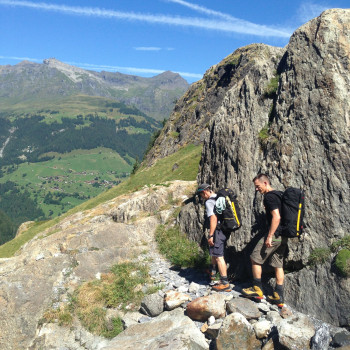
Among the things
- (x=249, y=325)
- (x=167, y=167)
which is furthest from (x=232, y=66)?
(x=249, y=325)

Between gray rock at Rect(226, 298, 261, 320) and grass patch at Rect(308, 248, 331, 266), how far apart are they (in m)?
2.56

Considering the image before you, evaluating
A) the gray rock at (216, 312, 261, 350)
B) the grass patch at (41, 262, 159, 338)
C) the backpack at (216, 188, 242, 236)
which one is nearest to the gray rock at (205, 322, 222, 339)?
the gray rock at (216, 312, 261, 350)

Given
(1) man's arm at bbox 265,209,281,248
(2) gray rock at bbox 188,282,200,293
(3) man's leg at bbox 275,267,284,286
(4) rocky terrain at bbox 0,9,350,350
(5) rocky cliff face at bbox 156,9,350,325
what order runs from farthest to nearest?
(2) gray rock at bbox 188,282,200,293 → (5) rocky cliff face at bbox 156,9,350,325 → (3) man's leg at bbox 275,267,284,286 → (1) man's arm at bbox 265,209,281,248 → (4) rocky terrain at bbox 0,9,350,350

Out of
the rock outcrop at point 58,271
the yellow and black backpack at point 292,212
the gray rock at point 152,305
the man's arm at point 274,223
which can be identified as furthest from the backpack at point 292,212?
the rock outcrop at point 58,271

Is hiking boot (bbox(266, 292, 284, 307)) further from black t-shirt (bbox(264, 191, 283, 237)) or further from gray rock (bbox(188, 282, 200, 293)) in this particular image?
gray rock (bbox(188, 282, 200, 293))

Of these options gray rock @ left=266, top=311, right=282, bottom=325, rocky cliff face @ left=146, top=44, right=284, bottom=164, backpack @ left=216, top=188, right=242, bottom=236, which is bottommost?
gray rock @ left=266, top=311, right=282, bottom=325

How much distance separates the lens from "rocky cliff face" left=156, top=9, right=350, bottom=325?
10.8 meters

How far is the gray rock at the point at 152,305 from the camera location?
11.6m

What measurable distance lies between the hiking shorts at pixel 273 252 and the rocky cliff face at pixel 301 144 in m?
0.78

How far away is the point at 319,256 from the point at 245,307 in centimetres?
310

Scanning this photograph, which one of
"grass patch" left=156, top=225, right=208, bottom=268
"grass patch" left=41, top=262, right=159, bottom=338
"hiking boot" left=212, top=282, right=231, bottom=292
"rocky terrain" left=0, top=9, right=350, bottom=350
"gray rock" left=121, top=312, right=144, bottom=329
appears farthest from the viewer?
"grass patch" left=156, top=225, right=208, bottom=268

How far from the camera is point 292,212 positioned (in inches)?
404

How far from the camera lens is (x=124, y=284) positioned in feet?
43.9

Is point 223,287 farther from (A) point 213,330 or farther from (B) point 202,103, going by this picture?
(B) point 202,103
